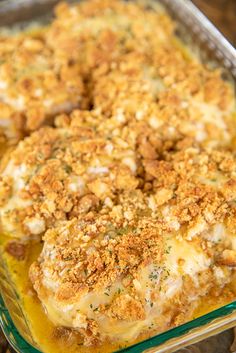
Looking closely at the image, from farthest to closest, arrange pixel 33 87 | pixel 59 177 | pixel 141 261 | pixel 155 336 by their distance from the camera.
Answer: pixel 33 87 < pixel 59 177 < pixel 141 261 < pixel 155 336

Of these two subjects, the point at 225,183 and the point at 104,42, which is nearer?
the point at 225,183

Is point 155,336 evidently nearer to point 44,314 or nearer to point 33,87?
point 44,314

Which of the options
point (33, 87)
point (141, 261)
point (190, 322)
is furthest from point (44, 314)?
point (33, 87)

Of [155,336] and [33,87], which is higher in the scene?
[155,336]

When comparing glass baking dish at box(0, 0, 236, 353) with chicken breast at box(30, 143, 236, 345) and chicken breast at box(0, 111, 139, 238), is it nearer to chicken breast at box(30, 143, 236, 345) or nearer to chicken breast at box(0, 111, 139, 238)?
chicken breast at box(30, 143, 236, 345)

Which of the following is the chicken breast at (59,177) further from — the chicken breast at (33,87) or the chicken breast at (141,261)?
the chicken breast at (33,87)

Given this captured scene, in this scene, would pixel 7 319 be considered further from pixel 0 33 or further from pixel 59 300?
pixel 0 33

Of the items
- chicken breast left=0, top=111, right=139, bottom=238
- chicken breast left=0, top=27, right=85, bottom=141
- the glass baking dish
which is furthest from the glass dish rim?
chicken breast left=0, top=27, right=85, bottom=141

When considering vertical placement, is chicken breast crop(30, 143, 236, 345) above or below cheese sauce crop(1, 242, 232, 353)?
above

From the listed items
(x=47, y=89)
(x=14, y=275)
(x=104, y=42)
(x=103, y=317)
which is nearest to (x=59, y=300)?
(x=103, y=317)
